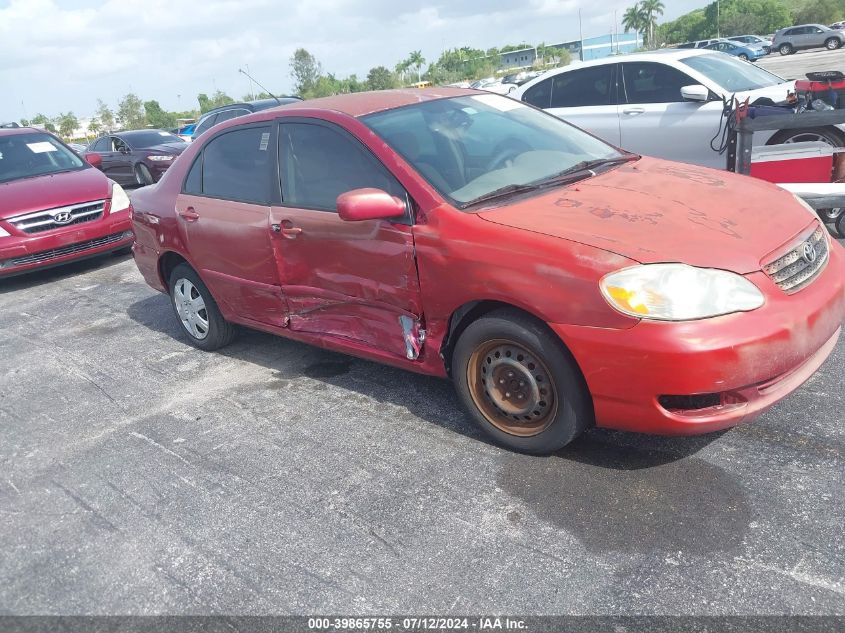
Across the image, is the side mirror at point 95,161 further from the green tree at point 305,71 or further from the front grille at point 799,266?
the green tree at point 305,71

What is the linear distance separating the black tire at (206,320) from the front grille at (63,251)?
327 centimetres

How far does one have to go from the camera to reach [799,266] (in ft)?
9.86

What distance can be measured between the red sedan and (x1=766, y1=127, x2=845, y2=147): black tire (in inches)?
125

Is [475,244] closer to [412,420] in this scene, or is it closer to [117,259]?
[412,420]

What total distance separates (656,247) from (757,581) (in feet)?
4.07

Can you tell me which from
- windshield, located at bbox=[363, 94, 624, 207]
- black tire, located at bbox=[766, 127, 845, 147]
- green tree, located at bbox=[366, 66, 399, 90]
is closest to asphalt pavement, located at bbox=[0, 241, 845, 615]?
windshield, located at bbox=[363, 94, 624, 207]

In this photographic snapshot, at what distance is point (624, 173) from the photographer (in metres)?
3.77

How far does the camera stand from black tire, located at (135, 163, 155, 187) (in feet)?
47.8

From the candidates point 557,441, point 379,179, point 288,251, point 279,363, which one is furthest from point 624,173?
point 279,363

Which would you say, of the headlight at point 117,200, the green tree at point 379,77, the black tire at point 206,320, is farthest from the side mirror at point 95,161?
the green tree at point 379,77

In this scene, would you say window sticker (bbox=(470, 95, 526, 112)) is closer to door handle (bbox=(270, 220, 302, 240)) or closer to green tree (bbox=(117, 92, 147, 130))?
door handle (bbox=(270, 220, 302, 240))

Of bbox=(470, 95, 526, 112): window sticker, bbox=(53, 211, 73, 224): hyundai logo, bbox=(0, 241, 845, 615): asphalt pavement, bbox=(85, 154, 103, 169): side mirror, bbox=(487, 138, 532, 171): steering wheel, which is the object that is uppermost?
bbox=(470, 95, 526, 112): window sticker

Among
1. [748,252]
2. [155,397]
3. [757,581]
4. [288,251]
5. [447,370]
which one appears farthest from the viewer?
[155,397]

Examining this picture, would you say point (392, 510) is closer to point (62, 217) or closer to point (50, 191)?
point (62, 217)
